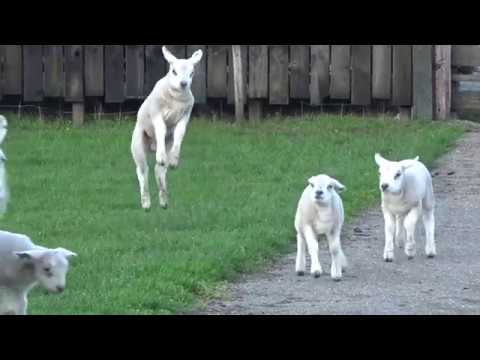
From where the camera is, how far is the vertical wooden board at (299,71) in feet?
72.7

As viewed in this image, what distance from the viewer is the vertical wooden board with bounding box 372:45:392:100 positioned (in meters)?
22.0

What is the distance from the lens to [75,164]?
18344mm

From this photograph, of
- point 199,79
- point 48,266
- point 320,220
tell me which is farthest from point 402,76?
point 48,266

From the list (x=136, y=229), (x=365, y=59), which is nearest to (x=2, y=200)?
(x=136, y=229)

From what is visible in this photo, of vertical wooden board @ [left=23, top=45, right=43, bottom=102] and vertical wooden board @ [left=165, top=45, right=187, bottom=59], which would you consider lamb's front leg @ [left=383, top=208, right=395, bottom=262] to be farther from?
vertical wooden board @ [left=23, top=45, right=43, bottom=102]

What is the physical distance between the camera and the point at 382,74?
22.0 metres

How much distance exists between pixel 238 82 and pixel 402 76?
8.41ft

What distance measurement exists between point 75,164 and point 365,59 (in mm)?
5746

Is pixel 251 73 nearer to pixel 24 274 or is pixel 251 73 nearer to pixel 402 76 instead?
pixel 402 76

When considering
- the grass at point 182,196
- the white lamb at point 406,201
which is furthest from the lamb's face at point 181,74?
the white lamb at point 406,201

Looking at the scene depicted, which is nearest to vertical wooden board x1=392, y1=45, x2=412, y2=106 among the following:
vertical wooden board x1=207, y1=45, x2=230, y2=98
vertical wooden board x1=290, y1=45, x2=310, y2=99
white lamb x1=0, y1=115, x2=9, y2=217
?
vertical wooden board x1=290, y1=45, x2=310, y2=99

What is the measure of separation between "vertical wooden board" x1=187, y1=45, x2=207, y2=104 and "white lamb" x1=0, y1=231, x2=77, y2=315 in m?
12.4
